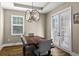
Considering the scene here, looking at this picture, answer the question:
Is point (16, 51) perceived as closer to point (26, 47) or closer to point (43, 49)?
point (26, 47)

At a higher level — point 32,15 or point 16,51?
point 32,15

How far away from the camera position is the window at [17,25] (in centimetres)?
196

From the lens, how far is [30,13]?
2.01 metres

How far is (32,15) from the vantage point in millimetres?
2039

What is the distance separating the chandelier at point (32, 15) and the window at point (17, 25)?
132mm

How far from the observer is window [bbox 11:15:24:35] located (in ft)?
6.44

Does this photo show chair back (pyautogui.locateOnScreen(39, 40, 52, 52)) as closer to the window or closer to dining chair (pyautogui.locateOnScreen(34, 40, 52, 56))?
dining chair (pyautogui.locateOnScreen(34, 40, 52, 56))

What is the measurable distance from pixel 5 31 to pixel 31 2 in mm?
859

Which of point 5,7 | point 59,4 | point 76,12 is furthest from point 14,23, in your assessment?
point 76,12

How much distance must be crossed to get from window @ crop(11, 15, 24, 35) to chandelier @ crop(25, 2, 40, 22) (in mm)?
132

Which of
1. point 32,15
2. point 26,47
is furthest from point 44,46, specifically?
point 32,15

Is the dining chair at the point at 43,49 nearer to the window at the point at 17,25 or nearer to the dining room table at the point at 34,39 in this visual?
the dining room table at the point at 34,39

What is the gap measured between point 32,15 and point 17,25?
1.34 feet

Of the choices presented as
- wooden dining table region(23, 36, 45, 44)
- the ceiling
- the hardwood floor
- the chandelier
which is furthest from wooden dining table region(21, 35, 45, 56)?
the ceiling
